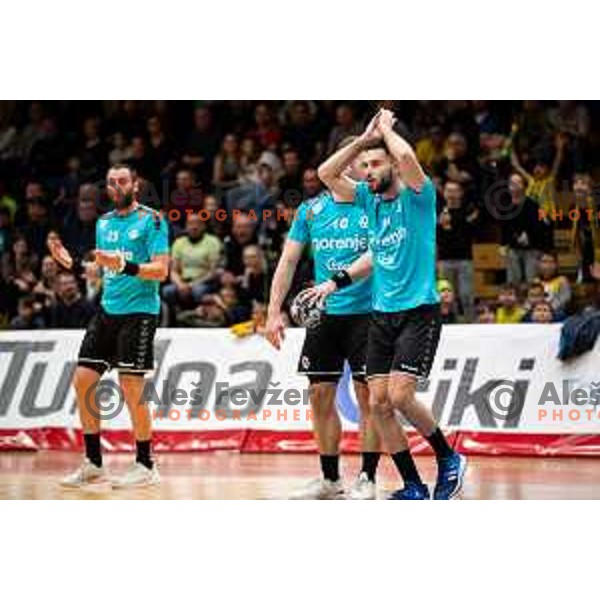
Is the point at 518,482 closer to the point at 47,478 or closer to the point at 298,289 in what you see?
the point at 298,289

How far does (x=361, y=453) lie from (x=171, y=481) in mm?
1341

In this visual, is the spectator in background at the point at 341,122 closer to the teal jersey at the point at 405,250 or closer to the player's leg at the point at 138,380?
the player's leg at the point at 138,380

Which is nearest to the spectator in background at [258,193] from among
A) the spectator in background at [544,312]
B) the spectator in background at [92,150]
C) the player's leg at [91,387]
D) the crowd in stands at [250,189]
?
the crowd in stands at [250,189]

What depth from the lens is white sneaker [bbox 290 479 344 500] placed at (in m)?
9.43

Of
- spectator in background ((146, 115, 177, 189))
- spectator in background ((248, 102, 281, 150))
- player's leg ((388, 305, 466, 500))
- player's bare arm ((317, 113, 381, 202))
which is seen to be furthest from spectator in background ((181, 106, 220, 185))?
player's leg ((388, 305, 466, 500))

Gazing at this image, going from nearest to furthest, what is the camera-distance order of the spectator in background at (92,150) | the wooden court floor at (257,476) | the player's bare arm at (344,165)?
1. the player's bare arm at (344,165)
2. the wooden court floor at (257,476)
3. the spectator in background at (92,150)

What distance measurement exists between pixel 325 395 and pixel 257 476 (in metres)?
1.24

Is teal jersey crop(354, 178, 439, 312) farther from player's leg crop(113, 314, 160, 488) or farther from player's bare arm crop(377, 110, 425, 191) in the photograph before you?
player's leg crop(113, 314, 160, 488)

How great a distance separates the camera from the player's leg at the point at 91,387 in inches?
397

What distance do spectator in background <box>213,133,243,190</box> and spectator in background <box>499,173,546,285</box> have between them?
2218 mm

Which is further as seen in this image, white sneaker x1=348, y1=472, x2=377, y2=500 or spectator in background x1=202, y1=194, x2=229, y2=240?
spectator in background x1=202, y1=194, x2=229, y2=240

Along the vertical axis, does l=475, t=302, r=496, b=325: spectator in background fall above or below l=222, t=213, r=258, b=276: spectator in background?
below

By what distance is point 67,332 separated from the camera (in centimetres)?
1148

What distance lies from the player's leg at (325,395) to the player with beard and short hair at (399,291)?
36cm
